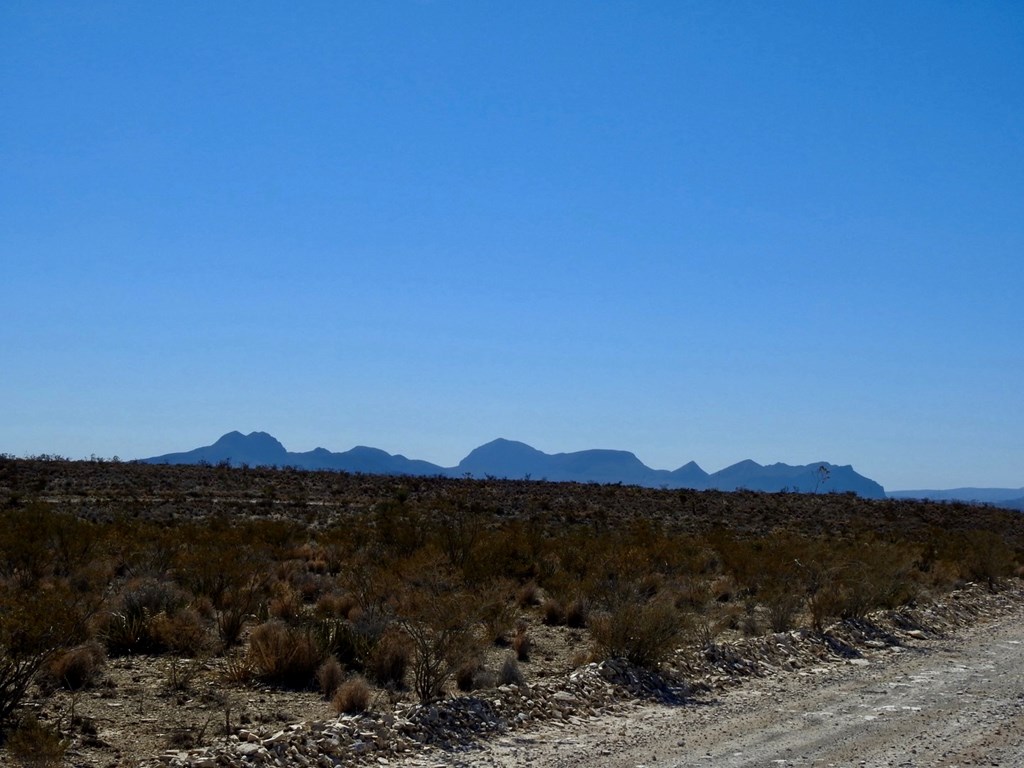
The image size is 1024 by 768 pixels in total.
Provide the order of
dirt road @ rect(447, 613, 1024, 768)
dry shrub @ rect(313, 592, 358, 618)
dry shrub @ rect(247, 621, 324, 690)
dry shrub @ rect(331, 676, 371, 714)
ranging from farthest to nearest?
dry shrub @ rect(313, 592, 358, 618)
dry shrub @ rect(247, 621, 324, 690)
dry shrub @ rect(331, 676, 371, 714)
dirt road @ rect(447, 613, 1024, 768)

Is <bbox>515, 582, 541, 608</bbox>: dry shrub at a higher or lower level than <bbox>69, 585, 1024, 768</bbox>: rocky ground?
higher

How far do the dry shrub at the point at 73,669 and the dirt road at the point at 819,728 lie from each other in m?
5.59

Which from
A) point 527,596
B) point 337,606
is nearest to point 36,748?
point 337,606

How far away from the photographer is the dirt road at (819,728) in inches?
418

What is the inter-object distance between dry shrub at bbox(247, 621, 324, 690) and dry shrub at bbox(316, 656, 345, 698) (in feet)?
1.14

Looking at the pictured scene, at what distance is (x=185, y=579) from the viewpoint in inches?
750

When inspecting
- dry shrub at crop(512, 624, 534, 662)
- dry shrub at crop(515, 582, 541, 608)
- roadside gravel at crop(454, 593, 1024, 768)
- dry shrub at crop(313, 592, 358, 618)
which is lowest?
roadside gravel at crop(454, 593, 1024, 768)

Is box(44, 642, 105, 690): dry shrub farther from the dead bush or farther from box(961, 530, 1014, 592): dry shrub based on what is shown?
box(961, 530, 1014, 592): dry shrub

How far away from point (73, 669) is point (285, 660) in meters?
2.67

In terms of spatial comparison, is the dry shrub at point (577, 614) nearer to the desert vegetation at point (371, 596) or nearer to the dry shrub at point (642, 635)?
the desert vegetation at point (371, 596)

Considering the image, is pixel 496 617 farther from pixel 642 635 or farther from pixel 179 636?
pixel 179 636

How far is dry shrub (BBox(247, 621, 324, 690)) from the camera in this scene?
13.6 m

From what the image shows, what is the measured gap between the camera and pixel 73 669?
13.1 m

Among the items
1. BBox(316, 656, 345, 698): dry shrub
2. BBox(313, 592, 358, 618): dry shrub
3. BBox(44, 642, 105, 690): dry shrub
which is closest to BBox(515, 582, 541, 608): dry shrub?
BBox(313, 592, 358, 618): dry shrub
